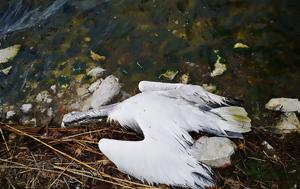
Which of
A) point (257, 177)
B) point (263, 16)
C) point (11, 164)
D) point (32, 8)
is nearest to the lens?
point (257, 177)

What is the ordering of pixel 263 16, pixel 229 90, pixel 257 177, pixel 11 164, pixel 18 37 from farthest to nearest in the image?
pixel 18 37 → pixel 263 16 → pixel 229 90 → pixel 11 164 → pixel 257 177

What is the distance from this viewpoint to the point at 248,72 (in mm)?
3553

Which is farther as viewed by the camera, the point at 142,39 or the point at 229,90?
the point at 142,39

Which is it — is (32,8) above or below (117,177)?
above

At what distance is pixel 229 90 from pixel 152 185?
3.42 ft

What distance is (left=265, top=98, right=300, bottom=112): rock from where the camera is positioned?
3176 millimetres

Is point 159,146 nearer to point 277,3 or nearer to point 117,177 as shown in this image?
point 117,177

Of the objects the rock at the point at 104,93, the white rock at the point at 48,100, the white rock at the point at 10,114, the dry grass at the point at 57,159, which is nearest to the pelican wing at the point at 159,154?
the dry grass at the point at 57,159

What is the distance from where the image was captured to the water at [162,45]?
354 centimetres

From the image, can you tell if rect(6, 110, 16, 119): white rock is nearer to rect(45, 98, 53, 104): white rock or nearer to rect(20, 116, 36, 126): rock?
rect(20, 116, 36, 126): rock

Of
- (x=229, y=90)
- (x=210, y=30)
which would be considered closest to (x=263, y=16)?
(x=210, y=30)

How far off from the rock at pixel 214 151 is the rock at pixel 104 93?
0.98m

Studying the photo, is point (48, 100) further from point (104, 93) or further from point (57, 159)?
point (57, 159)

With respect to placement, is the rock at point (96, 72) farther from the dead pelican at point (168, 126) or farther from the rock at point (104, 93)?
the dead pelican at point (168, 126)
